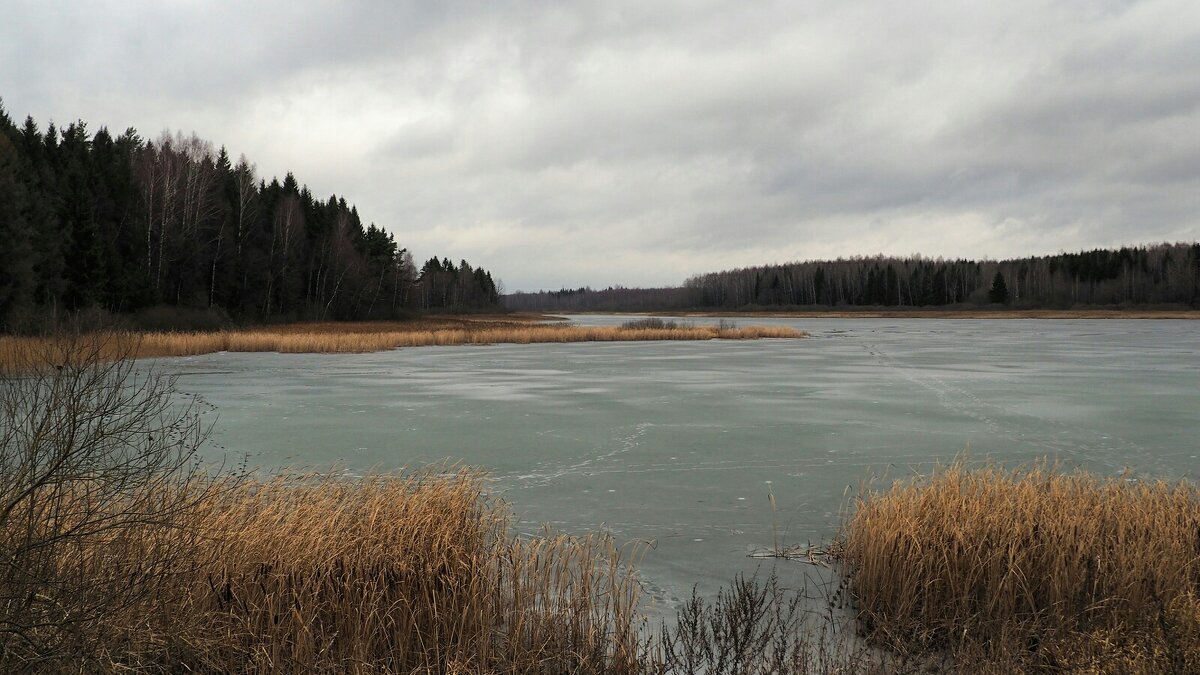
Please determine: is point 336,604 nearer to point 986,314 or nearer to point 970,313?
point 986,314

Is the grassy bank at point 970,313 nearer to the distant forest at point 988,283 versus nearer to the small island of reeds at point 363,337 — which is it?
the distant forest at point 988,283

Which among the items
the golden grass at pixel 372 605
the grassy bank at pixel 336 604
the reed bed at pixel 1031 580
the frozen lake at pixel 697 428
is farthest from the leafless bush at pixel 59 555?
the reed bed at pixel 1031 580

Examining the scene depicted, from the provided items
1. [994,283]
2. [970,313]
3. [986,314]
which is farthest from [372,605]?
[994,283]

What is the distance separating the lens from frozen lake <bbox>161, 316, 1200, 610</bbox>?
7.65m

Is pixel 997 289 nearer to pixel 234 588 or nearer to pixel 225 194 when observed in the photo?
pixel 225 194

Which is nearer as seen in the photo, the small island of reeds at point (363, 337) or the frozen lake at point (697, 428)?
the frozen lake at point (697, 428)

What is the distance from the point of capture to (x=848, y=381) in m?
20.7

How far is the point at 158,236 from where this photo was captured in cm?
4494

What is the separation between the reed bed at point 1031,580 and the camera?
4469 millimetres

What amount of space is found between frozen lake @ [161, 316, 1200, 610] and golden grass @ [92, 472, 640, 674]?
1105 mm

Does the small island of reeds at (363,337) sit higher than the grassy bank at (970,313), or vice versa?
the grassy bank at (970,313)

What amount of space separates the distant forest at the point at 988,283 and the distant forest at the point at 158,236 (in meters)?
83.1

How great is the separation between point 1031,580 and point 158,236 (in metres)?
49.8

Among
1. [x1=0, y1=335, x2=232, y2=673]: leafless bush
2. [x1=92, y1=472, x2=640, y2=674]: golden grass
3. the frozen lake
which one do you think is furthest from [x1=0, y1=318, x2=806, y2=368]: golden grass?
[x1=0, y1=335, x2=232, y2=673]: leafless bush
